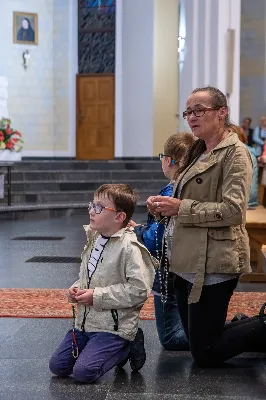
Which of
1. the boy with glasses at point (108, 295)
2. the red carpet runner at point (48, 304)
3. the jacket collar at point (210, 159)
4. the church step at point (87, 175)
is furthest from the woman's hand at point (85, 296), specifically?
the church step at point (87, 175)

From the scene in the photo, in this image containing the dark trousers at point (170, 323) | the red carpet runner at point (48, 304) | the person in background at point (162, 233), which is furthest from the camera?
the red carpet runner at point (48, 304)

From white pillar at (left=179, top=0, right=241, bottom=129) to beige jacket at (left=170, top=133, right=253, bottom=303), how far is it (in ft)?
28.5

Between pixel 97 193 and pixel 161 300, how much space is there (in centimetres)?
80

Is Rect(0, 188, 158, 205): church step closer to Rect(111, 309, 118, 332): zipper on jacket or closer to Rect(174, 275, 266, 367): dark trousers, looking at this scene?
Rect(174, 275, 266, 367): dark trousers

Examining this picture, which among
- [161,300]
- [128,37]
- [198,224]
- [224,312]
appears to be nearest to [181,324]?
[161,300]

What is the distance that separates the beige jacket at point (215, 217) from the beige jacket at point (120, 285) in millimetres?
156

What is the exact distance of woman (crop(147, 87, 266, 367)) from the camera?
3.66m

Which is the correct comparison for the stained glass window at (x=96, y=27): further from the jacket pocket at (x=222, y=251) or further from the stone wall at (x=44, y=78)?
the jacket pocket at (x=222, y=251)

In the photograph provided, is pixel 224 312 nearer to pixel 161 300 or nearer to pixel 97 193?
pixel 161 300

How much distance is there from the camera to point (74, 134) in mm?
20891

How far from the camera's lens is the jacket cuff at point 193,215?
364cm

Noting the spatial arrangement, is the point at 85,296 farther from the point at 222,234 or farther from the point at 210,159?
the point at 210,159

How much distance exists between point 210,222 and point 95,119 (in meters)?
17.3

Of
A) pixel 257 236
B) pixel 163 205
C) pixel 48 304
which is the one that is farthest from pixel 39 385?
pixel 257 236
